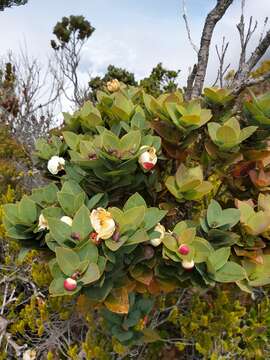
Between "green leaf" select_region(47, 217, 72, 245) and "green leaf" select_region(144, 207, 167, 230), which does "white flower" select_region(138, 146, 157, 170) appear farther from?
"green leaf" select_region(47, 217, 72, 245)

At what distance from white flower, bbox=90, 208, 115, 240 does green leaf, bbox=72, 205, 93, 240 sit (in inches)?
0.8

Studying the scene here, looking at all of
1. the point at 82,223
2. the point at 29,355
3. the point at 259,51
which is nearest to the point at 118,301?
the point at 82,223

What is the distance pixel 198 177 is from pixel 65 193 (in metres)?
0.44

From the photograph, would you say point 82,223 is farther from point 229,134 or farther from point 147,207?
point 229,134

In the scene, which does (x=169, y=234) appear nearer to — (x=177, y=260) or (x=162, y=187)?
(x=177, y=260)

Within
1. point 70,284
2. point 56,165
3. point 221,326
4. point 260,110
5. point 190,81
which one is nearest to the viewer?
point 70,284

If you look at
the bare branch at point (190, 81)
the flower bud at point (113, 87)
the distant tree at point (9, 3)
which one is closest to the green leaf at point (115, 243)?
the flower bud at point (113, 87)

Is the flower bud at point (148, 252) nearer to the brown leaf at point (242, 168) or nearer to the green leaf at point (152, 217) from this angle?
the green leaf at point (152, 217)

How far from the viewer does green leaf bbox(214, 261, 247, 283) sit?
1.25m

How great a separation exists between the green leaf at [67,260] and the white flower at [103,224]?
84mm

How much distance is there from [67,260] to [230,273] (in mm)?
487

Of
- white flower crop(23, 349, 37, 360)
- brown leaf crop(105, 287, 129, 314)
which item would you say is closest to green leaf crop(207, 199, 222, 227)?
brown leaf crop(105, 287, 129, 314)

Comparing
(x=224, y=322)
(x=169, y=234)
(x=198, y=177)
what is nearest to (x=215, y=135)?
(x=198, y=177)

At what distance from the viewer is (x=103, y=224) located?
1.13m
